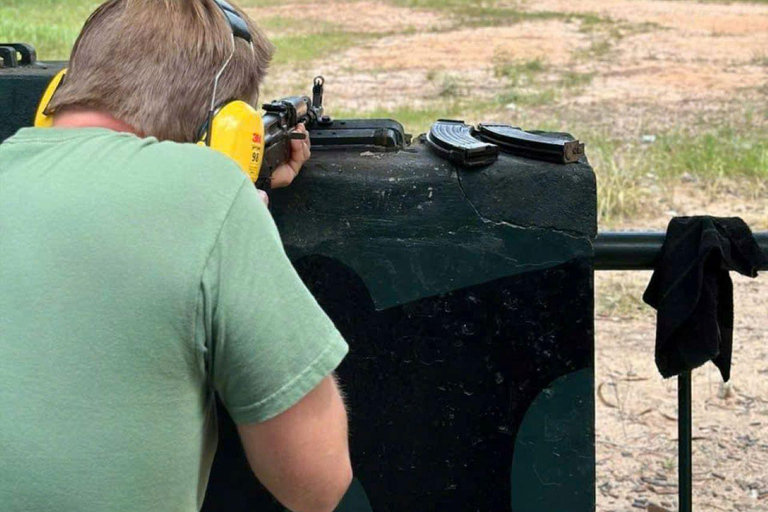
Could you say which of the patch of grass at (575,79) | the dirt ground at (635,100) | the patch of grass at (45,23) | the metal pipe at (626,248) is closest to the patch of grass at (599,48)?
the dirt ground at (635,100)

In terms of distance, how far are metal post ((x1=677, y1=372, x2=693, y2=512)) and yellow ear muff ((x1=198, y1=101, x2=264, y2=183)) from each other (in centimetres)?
89

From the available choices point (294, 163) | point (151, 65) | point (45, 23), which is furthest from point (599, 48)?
point (151, 65)

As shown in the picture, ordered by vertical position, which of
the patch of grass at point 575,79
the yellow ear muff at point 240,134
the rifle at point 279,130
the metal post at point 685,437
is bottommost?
the patch of grass at point 575,79

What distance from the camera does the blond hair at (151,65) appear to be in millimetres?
1459

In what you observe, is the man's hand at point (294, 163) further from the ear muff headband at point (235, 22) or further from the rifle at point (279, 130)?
the ear muff headband at point (235, 22)

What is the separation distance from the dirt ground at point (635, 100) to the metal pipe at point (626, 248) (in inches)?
69.2

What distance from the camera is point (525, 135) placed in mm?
2115

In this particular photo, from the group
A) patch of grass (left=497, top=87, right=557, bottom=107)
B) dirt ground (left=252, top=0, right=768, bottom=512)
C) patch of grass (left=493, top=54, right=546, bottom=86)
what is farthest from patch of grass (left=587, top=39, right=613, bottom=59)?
patch of grass (left=497, top=87, right=557, bottom=107)

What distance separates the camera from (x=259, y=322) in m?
1.32

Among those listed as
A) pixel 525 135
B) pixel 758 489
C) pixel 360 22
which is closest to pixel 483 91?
pixel 360 22

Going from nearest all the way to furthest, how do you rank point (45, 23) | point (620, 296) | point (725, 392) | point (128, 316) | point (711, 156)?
point (128, 316) < point (725, 392) < point (620, 296) < point (711, 156) < point (45, 23)

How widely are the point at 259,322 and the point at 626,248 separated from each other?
98 cm

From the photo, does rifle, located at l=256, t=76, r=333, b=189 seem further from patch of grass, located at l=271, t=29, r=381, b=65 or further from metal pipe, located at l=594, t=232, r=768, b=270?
patch of grass, located at l=271, t=29, r=381, b=65

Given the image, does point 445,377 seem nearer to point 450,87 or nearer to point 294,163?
point 294,163
